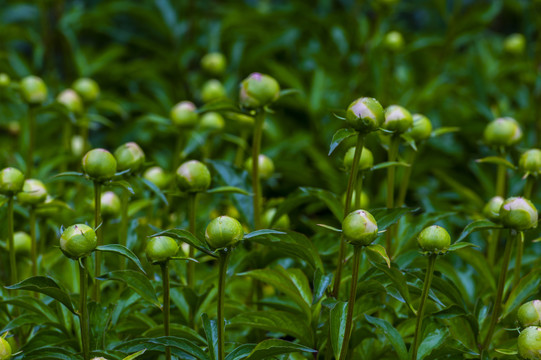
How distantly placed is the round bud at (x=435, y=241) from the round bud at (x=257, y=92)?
368 millimetres

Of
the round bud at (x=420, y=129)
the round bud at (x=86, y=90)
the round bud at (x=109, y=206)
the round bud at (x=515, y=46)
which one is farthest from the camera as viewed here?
the round bud at (x=515, y=46)

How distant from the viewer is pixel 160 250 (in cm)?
93

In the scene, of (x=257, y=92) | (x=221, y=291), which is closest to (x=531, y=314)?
(x=221, y=291)

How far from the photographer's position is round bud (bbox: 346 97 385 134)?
936 mm

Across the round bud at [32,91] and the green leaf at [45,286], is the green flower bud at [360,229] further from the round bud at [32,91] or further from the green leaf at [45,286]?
the round bud at [32,91]

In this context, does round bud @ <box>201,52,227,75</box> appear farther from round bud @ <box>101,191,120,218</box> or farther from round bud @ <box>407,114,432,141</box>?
round bud @ <box>407,114,432,141</box>

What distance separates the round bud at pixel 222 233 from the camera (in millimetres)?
893

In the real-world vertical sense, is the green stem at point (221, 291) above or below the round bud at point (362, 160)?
below

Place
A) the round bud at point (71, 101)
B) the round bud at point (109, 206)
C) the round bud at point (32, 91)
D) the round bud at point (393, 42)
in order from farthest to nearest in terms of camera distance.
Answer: the round bud at point (393, 42) < the round bud at point (71, 101) < the round bud at point (32, 91) < the round bud at point (109, 206)

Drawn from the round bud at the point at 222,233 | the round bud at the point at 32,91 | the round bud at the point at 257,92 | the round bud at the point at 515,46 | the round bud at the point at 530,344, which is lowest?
the round bud at the point at 530,344

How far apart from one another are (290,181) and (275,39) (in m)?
0.53

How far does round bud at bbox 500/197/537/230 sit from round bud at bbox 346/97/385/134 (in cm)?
23

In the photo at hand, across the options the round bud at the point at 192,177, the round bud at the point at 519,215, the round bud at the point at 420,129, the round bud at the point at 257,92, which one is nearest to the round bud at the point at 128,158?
the round bud at the point at 192,177

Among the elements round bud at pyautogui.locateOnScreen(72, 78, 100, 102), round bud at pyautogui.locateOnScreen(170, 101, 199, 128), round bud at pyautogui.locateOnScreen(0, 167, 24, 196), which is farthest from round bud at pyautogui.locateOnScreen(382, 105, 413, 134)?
round bud at pyautogui.locateOnScreen(72, 78, 100, 102)
